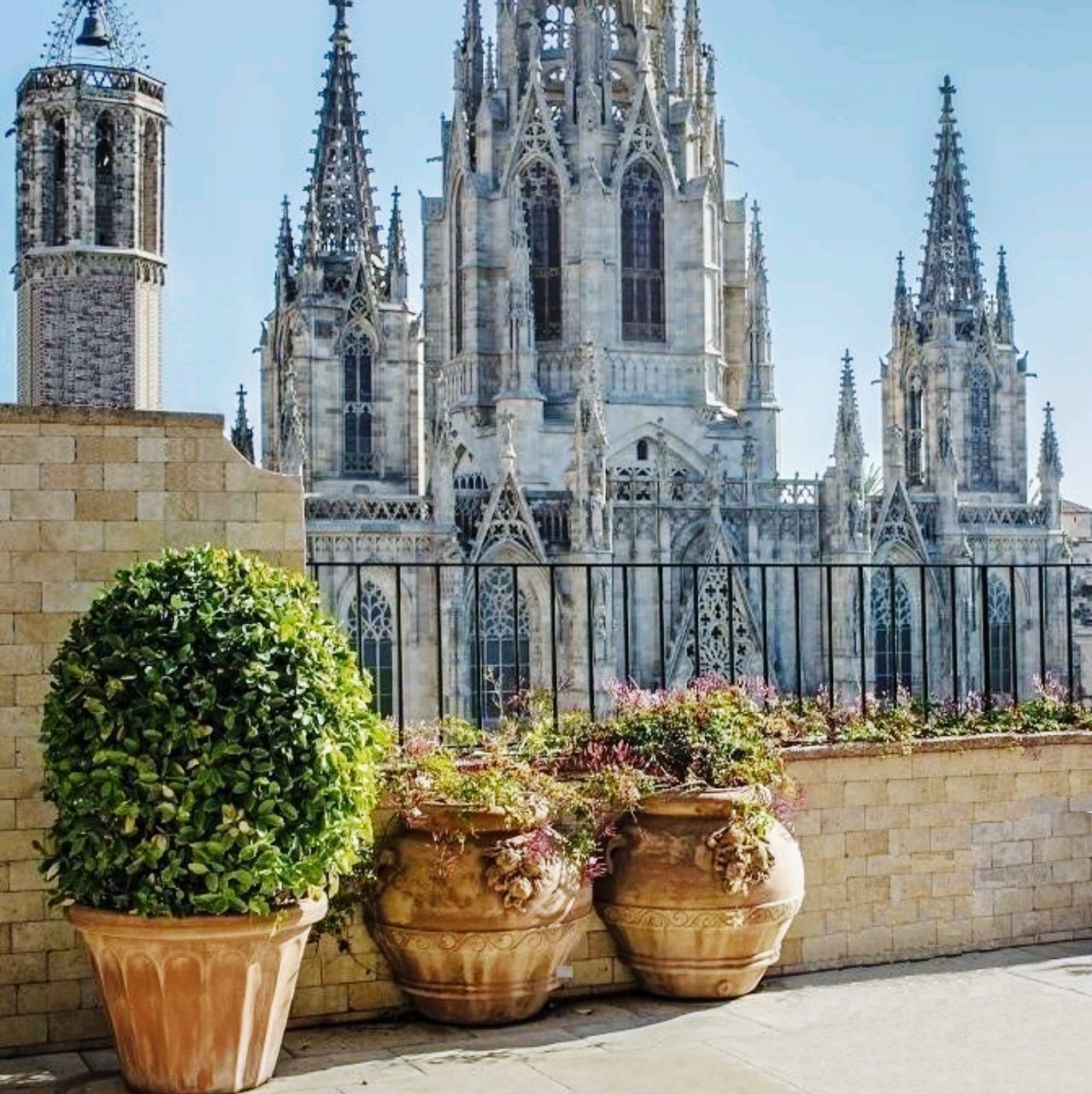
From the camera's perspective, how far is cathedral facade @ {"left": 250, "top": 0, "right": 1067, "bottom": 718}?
43500mm

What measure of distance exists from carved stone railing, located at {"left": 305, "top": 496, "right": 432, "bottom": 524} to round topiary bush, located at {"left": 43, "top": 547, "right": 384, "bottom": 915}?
34.5 meters

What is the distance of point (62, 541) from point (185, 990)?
221 centimetres

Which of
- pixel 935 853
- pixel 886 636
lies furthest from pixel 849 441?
pixel 935 853

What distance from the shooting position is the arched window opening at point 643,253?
49875mm

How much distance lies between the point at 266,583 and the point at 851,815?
368cm

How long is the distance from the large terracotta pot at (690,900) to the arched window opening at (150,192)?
6155 centimetres

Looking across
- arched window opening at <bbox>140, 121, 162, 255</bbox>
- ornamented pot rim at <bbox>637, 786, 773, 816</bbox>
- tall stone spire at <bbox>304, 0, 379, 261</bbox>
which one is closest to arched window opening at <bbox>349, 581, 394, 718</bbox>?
tall stone spire at <bbox>304, 0, 379, 261</bbox>

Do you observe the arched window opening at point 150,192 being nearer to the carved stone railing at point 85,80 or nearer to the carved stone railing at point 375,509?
the carved stone railing at point 85,80

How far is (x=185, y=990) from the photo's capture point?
7.31m

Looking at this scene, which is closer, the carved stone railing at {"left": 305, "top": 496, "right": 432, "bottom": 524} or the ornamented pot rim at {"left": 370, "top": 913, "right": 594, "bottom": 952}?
the ornamented pot rim at {"left": 370, "top": 913, "right": 594, "bottom": 952}

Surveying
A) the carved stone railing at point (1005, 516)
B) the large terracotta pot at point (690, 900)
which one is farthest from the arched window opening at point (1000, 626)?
the large terracotta pot at point (690, 900)

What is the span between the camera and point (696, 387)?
49.7 m

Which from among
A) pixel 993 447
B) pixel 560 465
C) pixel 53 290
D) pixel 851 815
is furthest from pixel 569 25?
pixel 851 815

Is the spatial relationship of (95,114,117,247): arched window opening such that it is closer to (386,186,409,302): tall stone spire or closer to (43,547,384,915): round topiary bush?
(386,186,409,302): tall stone spire
